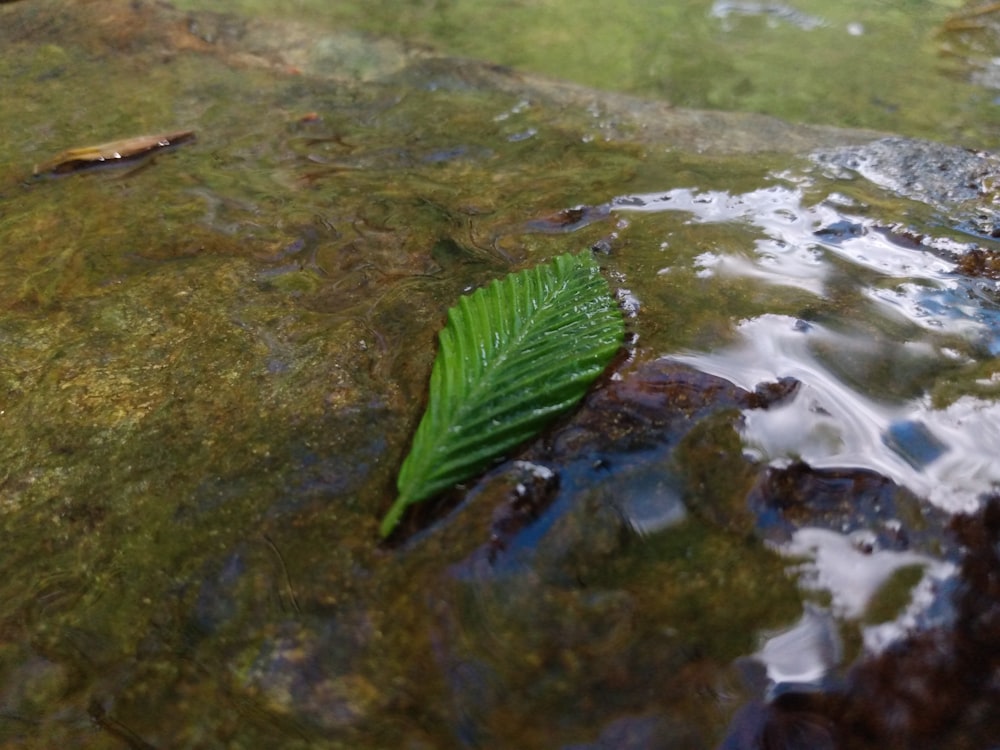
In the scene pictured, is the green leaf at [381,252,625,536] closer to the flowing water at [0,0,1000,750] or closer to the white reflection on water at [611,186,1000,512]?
the flowing water at [0,0,1000,750]

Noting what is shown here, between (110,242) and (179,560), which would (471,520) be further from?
(110,242)

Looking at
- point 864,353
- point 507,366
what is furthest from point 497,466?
point 864,353

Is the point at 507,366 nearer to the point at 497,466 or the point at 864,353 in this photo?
the point at 497,466

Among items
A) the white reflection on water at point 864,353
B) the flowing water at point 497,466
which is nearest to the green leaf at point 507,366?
the flowing water at point 497,466

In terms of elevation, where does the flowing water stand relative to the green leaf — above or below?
below

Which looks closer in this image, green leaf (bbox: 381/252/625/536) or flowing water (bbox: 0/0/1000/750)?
flowing water (bbox: 0/0/1000/750)

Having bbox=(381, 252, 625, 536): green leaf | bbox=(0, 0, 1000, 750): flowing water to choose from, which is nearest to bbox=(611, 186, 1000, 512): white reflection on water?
bbox=(0, 0, 1000, 750): flowing water
